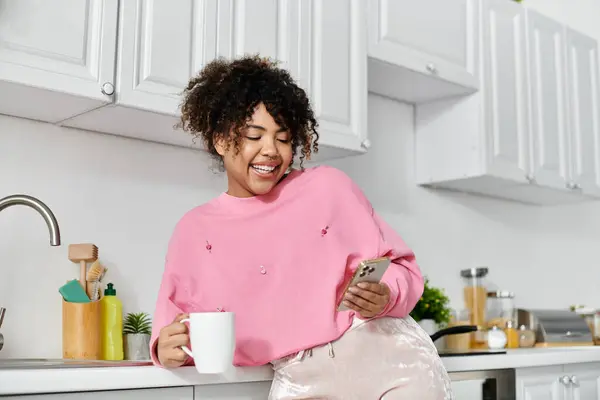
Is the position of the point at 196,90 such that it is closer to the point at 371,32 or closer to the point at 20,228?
the point at 20,228

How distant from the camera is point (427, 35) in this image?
2422 mm

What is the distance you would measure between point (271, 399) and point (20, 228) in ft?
2.57

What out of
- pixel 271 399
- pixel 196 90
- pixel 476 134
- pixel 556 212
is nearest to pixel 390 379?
pixel 271 399

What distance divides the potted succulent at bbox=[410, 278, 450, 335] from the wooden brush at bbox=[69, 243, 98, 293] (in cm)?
114

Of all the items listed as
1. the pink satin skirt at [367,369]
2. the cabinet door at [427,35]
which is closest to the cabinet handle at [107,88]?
the pink satin skirt at [367,369]

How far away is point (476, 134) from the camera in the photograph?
2.59 m

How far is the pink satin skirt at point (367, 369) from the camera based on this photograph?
1.30 metres

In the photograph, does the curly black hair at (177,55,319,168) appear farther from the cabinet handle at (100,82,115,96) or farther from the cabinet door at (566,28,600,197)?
the cabinet door at (566,28,600,197)

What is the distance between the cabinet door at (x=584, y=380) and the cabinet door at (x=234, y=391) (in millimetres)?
1180

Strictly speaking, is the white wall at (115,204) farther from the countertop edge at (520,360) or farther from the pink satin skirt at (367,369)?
the pink satin skirt at (367,369)

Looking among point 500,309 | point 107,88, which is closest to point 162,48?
point 107,88

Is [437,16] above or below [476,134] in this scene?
above

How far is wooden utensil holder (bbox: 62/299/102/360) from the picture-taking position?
1690 mm

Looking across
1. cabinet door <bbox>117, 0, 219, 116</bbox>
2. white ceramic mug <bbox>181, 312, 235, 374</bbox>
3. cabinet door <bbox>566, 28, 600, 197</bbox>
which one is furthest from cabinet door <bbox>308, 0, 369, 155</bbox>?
cabinet door <bbox>566, 28, 600, 197</bbox>
